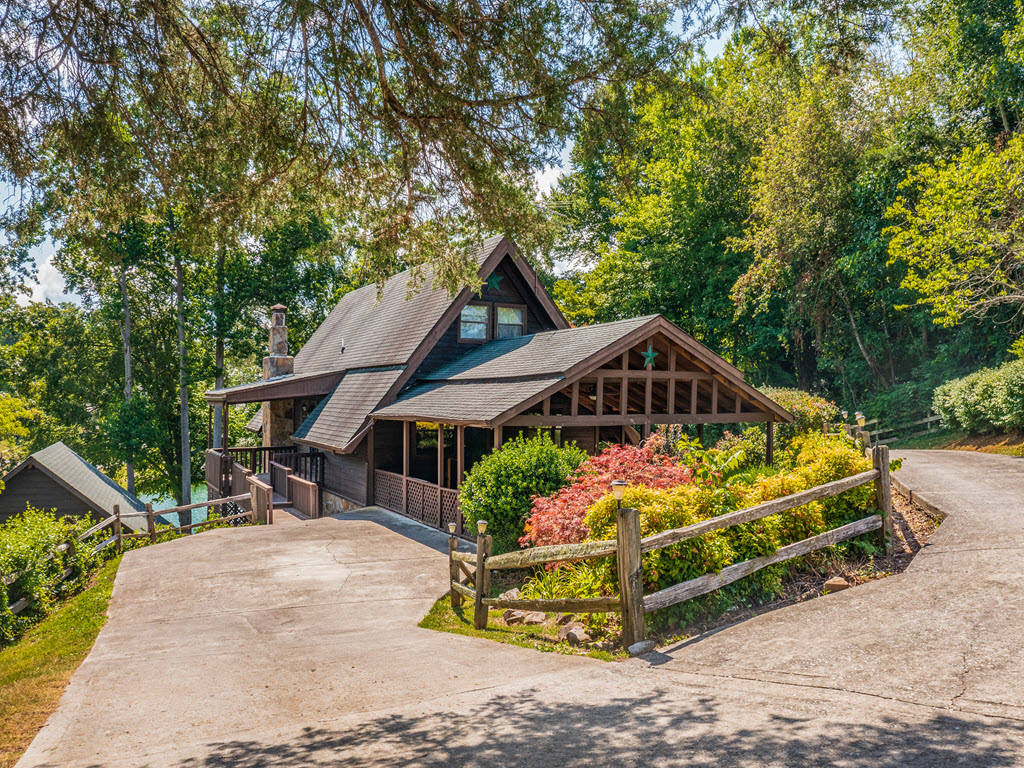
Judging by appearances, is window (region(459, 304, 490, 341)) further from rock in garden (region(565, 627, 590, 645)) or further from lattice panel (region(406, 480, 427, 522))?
rock in garden (region(565, 627, 590, 645))

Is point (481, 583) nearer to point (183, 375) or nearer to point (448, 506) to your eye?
point (448, 506)

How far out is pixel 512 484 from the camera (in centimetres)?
1125

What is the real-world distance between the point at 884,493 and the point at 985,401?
49.0 feet

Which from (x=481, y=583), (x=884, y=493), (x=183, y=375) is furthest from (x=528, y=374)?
(x=183, y=375)

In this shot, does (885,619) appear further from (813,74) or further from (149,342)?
(149,342)

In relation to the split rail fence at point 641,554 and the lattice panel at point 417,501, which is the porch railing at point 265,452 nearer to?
the lattice panel at point 417,501

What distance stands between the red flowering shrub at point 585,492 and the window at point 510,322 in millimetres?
10079

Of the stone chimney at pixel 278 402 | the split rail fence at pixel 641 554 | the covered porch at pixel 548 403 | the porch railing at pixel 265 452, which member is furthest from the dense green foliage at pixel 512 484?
the stone chimney at pixel 278 402

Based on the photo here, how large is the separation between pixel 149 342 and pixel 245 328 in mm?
5391

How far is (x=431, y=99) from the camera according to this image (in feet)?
23.4

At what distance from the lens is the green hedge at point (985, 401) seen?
1927cm

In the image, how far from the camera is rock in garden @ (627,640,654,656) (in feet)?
21.0

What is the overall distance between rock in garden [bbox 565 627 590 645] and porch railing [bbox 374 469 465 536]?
6.13 meters

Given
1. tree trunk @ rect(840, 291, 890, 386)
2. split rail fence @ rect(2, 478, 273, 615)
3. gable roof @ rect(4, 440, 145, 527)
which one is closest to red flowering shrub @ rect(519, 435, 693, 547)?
split rail fence @ rect(2, 478, 273, 615)
